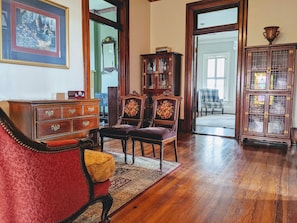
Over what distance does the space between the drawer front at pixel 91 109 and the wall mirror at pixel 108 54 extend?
10.3 feet

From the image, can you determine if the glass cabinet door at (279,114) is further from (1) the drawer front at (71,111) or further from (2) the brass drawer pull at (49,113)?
(2) the brass drawer pull at (49,113)

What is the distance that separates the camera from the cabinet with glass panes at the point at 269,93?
4.13m

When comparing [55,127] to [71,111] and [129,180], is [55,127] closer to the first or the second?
[71,111]

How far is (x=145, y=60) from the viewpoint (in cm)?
567

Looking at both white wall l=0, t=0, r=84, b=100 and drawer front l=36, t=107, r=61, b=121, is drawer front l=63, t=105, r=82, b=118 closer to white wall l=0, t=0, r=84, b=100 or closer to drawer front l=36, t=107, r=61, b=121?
drawer front l=36, t=107, r=61, b=121

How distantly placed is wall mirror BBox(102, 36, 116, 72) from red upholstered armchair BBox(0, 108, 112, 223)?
17.0 feet

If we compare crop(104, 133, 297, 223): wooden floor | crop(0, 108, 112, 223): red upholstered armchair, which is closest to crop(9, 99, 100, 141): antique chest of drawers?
crop(104, 133, 297, 223): wooden floor

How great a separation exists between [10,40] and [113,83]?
11.8 feet

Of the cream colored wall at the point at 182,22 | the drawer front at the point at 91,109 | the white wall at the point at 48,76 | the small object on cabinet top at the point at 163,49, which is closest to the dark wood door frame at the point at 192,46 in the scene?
the cream colored wall at the point at 182,22

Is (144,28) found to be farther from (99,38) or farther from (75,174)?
(75,174)

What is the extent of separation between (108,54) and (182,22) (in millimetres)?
2137

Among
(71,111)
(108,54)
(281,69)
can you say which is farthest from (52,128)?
(108,54)

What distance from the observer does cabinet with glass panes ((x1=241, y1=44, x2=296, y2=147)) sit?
413 centimetres

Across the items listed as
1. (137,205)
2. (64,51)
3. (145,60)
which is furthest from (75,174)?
(145,60)
